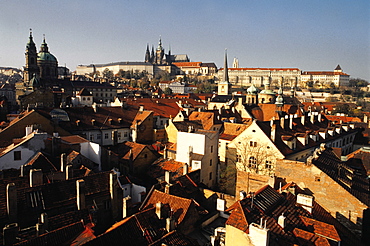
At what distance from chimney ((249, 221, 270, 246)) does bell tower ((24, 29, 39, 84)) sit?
331 feet

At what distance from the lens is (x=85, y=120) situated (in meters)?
38.9

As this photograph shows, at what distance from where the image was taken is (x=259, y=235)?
11.6m

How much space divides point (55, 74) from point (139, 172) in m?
96.8

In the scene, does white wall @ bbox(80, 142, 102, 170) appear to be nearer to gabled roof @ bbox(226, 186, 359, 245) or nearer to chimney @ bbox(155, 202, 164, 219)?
chimney @ bbox(155, 202, 164, 219)

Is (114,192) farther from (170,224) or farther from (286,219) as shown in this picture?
(286,219)

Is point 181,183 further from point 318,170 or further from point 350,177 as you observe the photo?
point 350,177

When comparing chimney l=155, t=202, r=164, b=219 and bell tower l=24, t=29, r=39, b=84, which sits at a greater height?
bell tower l=24, t=29, r=39, b=84

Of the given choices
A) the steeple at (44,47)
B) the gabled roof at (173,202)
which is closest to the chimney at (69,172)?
the gabled roof at (173,202)

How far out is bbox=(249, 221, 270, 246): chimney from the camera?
1145cm

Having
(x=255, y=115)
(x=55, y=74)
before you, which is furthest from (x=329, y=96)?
(x=55, y=74)

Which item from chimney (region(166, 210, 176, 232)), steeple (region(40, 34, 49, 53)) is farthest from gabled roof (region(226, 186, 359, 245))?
steeple (region(40, 34, 49, 53))

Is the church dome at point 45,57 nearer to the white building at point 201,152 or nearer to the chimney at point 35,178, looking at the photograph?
the white building at point 201,152

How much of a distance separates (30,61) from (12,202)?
93.2 m

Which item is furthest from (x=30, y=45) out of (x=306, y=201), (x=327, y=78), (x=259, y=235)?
(x=327, y=78)
